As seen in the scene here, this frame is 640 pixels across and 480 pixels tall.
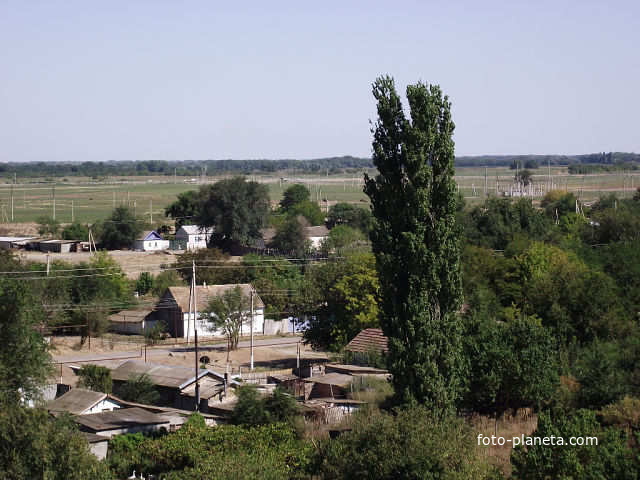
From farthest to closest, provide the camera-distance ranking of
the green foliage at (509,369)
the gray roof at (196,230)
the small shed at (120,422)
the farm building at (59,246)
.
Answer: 1. the gray roof at (196,230)
2. the farm building at (59,246)
3. the green foliage at (509,369)
4. the small shed at (120,422)

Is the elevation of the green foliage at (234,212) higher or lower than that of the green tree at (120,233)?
higher

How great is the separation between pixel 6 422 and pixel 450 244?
373 inches

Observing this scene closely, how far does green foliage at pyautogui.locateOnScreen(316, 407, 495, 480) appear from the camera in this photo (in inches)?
546

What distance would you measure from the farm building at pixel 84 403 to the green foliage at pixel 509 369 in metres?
9.84

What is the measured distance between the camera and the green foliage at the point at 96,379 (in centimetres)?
2670

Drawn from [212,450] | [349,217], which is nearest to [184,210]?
[349,217]

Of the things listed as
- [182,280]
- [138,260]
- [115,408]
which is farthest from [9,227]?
[115,408]

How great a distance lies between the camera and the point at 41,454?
13.6 m

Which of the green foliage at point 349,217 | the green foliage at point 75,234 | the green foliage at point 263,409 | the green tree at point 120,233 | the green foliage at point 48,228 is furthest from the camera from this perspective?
the green foliage at point 48,228

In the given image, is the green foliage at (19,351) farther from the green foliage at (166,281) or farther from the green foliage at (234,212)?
the green foliage at (234,212)

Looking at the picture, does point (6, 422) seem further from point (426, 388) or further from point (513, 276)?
point (513, 276)

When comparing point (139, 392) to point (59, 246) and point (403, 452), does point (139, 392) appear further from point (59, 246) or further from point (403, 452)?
point (59, 246)

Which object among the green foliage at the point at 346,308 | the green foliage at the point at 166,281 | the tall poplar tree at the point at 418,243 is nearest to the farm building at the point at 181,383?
the green foliage at the point at 346,308

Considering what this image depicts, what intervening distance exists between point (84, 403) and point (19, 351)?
2.95 meters
